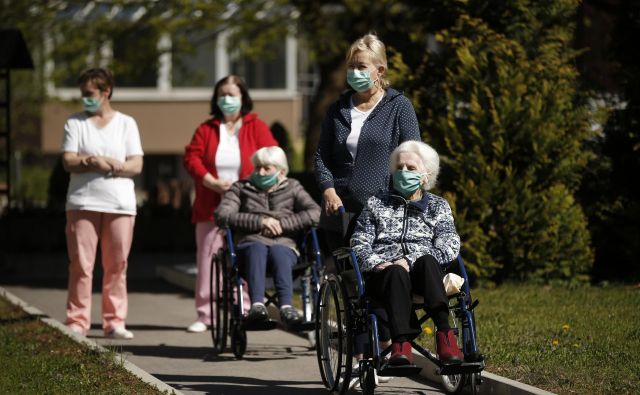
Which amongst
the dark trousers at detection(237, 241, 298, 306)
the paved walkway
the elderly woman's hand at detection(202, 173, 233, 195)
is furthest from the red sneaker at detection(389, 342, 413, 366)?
the elderly woman's hand at detection(202, 173, 233, 195)

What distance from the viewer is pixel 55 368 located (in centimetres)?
846

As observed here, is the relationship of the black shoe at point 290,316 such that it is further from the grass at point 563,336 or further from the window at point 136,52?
the window at point 136,52

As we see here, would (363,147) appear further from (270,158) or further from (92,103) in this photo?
(92,103)

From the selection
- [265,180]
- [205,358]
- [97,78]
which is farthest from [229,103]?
[205,358]

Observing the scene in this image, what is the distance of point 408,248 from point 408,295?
38 centimetres

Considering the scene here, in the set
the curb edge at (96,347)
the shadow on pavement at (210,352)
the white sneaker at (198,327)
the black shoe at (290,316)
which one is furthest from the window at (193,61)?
the black shoe at (290,316)

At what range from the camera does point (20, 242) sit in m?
19.8

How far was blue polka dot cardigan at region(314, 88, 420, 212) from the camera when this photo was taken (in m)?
8.22

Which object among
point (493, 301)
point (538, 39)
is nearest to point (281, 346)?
point (493, 301)

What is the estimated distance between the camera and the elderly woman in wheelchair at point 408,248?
23.9ft

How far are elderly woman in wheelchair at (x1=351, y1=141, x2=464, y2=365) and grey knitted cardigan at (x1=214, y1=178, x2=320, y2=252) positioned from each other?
6.04 ft

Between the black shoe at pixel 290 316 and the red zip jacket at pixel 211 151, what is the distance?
197 centimetres

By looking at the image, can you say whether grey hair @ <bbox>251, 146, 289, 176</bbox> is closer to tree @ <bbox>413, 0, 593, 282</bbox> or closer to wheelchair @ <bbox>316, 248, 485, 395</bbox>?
wheelchair @ <bbox>316, 248, 485, 395</bbox>

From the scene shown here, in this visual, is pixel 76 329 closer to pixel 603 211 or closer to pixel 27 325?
pixel 27 325
